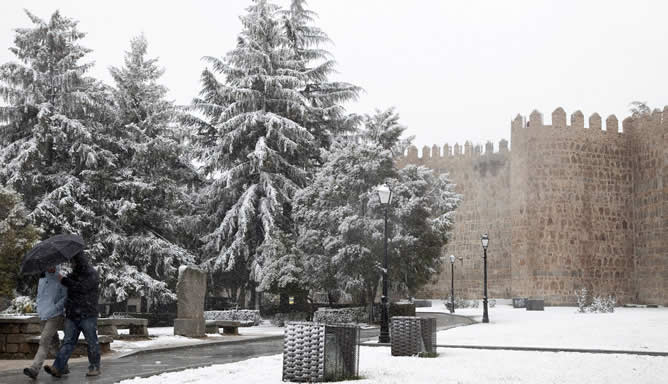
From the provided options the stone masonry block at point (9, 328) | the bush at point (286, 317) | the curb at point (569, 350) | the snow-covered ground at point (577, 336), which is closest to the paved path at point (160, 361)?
the stone masonry block at point (9, 328)

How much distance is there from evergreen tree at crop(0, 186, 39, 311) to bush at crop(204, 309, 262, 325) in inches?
237

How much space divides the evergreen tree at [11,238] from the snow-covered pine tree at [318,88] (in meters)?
12.6

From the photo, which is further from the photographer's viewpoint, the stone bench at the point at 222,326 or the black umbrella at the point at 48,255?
the stone bench at the point at 222,326

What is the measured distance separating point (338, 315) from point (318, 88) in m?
13.8

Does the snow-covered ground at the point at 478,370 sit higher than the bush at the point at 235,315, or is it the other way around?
the bush at the point at 235,315

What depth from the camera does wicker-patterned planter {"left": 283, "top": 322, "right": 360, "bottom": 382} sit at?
315 inches

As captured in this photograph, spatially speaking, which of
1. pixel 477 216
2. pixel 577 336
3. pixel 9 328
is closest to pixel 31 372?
pixel 9 328

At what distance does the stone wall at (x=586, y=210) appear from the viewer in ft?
124

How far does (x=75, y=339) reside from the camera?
838 centimetres

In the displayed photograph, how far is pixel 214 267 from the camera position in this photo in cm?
2814

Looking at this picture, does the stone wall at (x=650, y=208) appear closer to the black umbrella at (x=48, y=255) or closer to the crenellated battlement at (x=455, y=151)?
the crenellated battlement at (x=455, y=151)

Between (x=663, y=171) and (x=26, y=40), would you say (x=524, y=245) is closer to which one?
(x=663, y=171)

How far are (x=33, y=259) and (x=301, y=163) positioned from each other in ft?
75.1

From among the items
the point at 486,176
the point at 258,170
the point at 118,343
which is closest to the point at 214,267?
the point at 258,170
